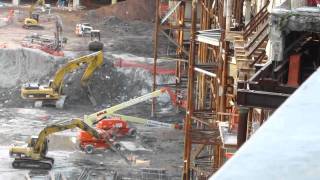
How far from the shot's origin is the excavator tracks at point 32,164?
1091 inches

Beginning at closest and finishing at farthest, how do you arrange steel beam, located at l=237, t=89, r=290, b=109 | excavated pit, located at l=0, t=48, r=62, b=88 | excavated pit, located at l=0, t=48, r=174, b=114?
steel beam, located at l=237, t=89, r=290, b=109, excavated pit, located at l=0, t=48, r=174, b=114, excavated pit, located at l=0, t=48, r=62, b=88

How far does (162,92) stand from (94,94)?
27.9ft

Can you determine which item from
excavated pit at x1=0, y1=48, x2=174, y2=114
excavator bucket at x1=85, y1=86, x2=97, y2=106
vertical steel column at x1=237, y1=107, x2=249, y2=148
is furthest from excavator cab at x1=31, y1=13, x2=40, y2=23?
vertical steel column at x1=237, y1=107, x2=249, y2=148

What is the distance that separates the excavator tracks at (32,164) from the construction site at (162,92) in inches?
1.7

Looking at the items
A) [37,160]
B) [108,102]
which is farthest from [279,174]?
[108,102]

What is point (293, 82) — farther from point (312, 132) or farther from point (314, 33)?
point (312, 132)

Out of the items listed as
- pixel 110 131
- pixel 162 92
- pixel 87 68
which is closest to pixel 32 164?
pixel 110 131

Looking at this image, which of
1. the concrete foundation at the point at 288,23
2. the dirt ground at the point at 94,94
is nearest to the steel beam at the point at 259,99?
the concrete foundation at the point at 288,23

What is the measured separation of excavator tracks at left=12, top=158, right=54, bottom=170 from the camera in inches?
1091

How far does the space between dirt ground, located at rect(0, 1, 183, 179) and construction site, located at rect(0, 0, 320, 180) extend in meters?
0.09

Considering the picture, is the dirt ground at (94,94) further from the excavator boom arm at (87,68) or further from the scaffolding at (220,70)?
the scaffolding at (220,70)

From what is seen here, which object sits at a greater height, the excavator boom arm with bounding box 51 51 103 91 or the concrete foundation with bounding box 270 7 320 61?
the concrete foundation with bounding box 270 7 320 61

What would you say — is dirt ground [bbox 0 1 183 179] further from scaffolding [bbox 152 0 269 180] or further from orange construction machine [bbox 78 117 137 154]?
scaffolding [bbox 152 0 269 180]

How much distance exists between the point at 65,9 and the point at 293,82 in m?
53.4
